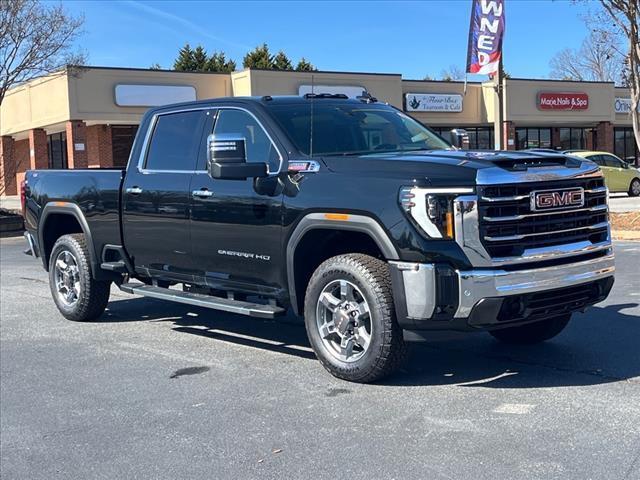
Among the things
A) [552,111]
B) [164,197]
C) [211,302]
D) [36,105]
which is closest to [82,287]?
[164,197]

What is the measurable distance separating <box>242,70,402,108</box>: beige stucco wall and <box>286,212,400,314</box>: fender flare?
23.8 meters

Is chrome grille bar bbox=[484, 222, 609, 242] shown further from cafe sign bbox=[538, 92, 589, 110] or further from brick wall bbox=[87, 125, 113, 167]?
cafe sign bbox=[538, 92, 589, 110]

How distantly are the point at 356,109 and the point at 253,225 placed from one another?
1503 mm

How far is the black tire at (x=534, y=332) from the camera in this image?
6.30m

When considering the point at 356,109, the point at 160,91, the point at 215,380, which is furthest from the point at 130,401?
the point at 160,91

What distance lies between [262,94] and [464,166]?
1057 inches

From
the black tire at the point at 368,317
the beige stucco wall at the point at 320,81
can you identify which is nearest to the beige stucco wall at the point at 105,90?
the beige stucco wall at the point at 320,81

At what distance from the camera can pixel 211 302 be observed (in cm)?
645

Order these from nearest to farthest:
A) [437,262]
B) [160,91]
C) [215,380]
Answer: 1. [437,262]
2. [215,380]
3. [160,91]

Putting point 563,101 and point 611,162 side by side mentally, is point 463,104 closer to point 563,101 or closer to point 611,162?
point 563,101

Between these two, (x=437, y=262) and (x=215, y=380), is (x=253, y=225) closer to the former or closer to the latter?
(x=215, y=380)

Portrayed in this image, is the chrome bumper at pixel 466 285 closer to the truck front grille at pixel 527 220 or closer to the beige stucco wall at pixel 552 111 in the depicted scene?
the truck front grille at pixel 527 220

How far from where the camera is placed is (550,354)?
6152 mm

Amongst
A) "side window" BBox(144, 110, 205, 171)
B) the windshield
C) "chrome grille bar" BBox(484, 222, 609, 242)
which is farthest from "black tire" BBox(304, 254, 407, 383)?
"side window" BBox(144, 110, 205, 171)
